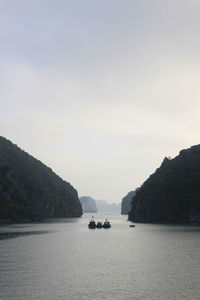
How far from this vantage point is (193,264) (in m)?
85.0

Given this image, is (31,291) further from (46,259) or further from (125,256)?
(125,256)

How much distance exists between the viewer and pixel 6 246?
384ft

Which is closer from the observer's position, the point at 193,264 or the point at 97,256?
the point at 193,264

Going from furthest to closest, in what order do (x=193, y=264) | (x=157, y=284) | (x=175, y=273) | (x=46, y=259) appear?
(x=46, y=259), (x=193, y=264), (x=175, y=273), (x=157, y=284)

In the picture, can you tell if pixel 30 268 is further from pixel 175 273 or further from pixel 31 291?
pixel 175 273

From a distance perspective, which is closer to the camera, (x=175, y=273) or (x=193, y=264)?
(x=175, y=273)

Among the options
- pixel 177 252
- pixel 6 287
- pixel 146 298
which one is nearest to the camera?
pixel 146 298

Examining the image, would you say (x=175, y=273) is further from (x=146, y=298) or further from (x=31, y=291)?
(x=31, y=291)

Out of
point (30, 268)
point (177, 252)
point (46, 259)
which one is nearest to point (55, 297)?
point (30, 268)

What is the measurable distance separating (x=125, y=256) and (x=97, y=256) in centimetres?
701

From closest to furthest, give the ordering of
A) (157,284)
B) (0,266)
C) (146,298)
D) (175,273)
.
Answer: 1. (146,298)
2. (157,284)
3. (175,273)
4. (0,266)

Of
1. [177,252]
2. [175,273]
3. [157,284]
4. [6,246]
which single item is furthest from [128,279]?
[6,246]

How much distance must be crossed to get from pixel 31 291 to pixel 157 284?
2026 cm

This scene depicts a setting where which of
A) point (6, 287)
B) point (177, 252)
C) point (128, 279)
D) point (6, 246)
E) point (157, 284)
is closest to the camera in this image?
point (6, 287)
